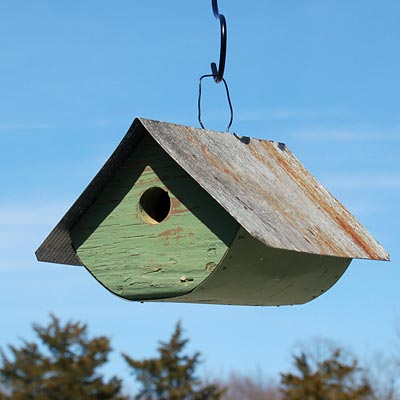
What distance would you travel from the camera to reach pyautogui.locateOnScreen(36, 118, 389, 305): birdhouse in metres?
4.22

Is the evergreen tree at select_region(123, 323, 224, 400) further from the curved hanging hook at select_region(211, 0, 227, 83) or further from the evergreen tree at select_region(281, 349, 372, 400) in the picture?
the curved hanging hook at select_region(211, 0, 227, 83)

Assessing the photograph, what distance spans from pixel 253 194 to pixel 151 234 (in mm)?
502

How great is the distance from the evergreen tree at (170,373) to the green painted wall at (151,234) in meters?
9.71

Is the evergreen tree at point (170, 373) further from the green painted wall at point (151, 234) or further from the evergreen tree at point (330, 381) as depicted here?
the green painted wall at point (151, 234)

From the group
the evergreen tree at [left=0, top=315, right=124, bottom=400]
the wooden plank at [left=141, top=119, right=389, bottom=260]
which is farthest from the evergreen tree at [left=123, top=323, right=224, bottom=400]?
the wooden plank at [left=141, top=119, right=389, bottom=260]

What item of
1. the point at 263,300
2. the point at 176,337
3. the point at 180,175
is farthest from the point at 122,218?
the point at 176,337

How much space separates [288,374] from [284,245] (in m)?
11.2

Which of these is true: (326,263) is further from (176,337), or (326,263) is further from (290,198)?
(176,337)

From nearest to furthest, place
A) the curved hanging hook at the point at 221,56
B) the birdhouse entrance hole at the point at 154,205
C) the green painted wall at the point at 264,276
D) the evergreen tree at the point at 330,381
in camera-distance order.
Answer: the green painted wall at the point at 264,276 → the birdhouse entrance hole at the point at 154,205 → the curved hanging hook at the point at 221,56 → the evergreen tree at the point at 330,381

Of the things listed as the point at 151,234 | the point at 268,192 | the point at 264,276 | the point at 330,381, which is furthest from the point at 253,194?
the point at 330,381

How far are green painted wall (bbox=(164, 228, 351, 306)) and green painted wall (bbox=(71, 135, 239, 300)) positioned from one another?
78 millimetres

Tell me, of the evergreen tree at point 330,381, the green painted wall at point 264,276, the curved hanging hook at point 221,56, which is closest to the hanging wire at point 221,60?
the curved hanging hook at point 221,56

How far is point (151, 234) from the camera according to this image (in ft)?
14.4

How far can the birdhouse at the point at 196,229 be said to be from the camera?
422 centimetres
